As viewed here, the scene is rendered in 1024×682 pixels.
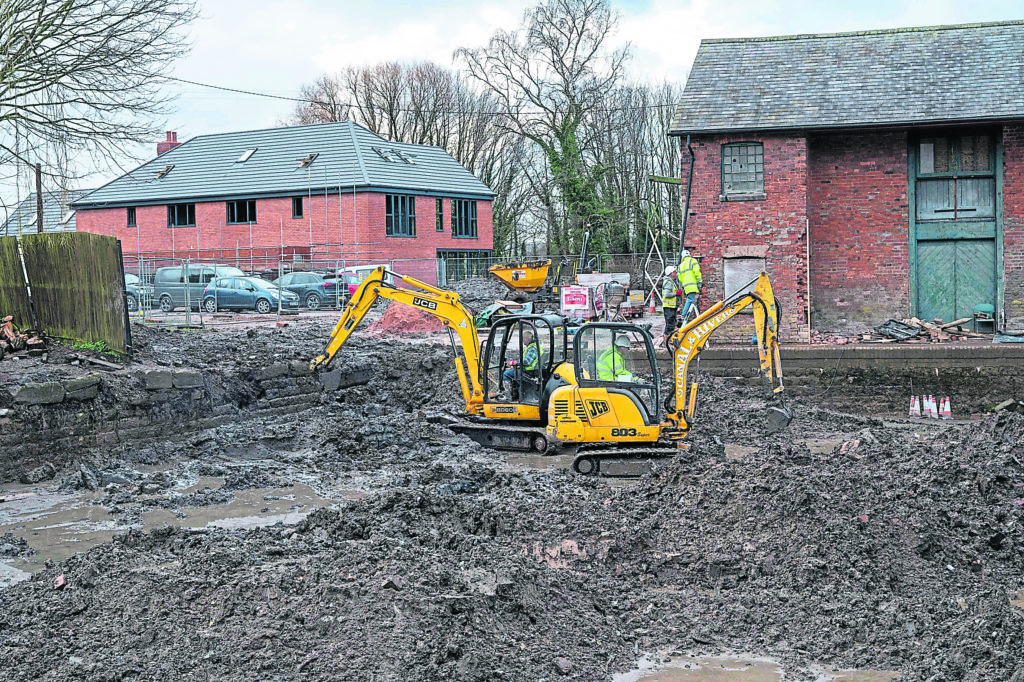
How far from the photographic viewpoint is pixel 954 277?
23.8m

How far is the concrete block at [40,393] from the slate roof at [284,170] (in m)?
28.0

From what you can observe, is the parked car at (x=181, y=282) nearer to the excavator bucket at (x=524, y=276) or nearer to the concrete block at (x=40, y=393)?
the excavator bucket at (x=524, y=276)

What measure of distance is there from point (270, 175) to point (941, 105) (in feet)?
93.9

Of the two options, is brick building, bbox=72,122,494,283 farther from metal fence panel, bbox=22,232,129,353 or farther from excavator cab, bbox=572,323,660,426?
A: excavator cab, bbox=572,323,660,426

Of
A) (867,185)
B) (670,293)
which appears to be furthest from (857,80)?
(670,293)

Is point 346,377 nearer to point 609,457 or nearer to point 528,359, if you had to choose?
point 528,359

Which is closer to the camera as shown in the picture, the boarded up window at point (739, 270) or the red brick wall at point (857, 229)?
the boarded up window at point (739, 270)

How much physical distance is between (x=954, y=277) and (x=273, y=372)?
53.5 ft

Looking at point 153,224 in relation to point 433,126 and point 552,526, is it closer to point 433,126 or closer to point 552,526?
point 433,126

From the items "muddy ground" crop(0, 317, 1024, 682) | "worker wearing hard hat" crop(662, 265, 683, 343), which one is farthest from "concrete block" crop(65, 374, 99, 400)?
"worker wearing hard hat" crop(662, 265, 683, 343)

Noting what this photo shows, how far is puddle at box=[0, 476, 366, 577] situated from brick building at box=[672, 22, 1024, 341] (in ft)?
45.4

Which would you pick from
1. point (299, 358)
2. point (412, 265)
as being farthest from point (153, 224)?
point (299, 358)

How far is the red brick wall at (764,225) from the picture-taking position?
75.0ft

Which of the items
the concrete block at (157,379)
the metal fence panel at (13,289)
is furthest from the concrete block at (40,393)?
the metal fence panel at (13,289)
